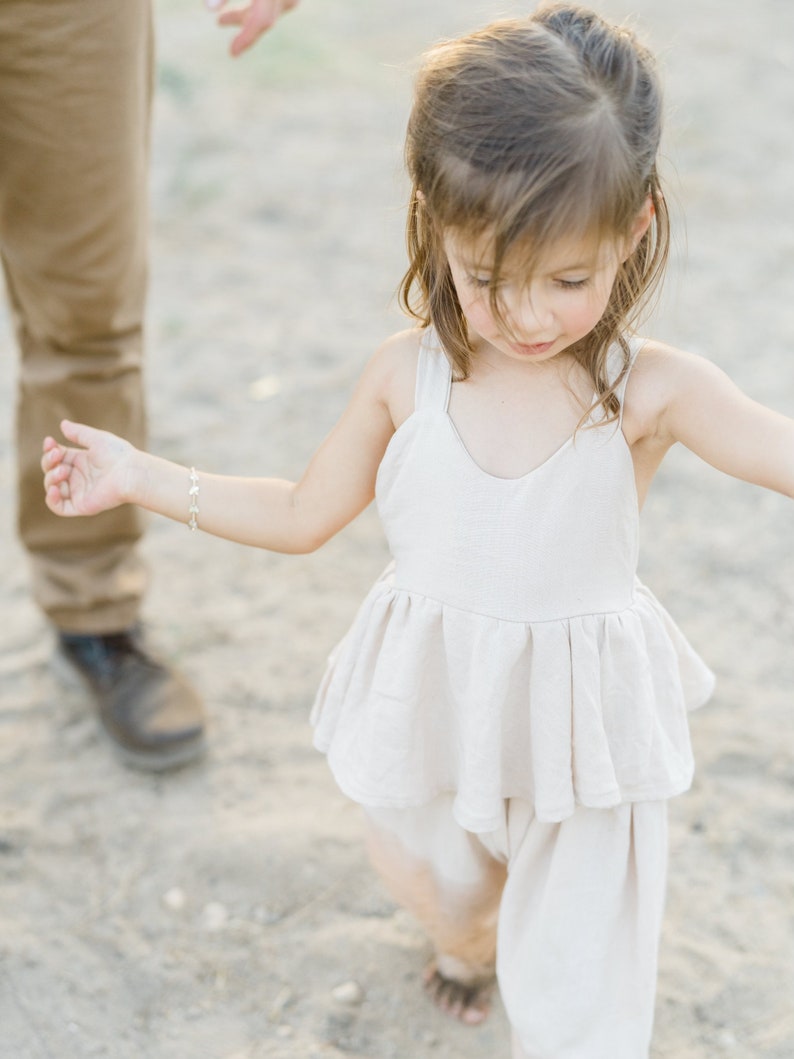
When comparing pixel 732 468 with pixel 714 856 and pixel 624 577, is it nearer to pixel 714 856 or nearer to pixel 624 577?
pixel 624 577

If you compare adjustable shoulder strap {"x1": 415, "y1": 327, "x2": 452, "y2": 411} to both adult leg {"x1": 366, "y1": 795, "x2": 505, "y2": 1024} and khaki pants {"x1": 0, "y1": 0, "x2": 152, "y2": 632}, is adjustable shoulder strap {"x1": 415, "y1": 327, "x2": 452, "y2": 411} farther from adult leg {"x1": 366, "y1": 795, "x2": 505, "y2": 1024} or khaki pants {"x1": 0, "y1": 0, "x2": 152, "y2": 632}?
khaki pants {"x1": 0, "y1": 0, "x2": 152, "y2": 632}

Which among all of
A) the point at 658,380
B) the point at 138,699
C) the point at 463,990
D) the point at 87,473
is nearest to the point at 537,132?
the point at 658,380

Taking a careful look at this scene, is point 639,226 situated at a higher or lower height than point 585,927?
higher

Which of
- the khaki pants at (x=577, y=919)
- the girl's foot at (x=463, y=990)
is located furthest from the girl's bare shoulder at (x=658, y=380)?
the girl's foot at (x=463, y=990)

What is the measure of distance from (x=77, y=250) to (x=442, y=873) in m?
1.29

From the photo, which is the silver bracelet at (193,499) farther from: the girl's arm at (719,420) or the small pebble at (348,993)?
the small pebble at (348,993)

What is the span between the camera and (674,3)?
6984 millimetres

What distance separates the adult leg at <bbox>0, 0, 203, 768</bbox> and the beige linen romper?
0.88 m

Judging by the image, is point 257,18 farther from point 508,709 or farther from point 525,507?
point 508,709

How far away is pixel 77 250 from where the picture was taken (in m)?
2.26

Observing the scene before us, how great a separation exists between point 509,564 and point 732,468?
0.30 m

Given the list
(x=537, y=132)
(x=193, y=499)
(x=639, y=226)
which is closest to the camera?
(x=537, y=132)

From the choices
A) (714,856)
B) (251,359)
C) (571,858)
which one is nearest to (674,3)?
(251,359)

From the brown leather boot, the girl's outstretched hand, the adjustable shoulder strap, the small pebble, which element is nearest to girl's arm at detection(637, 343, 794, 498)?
the adjustable shoulder strap
